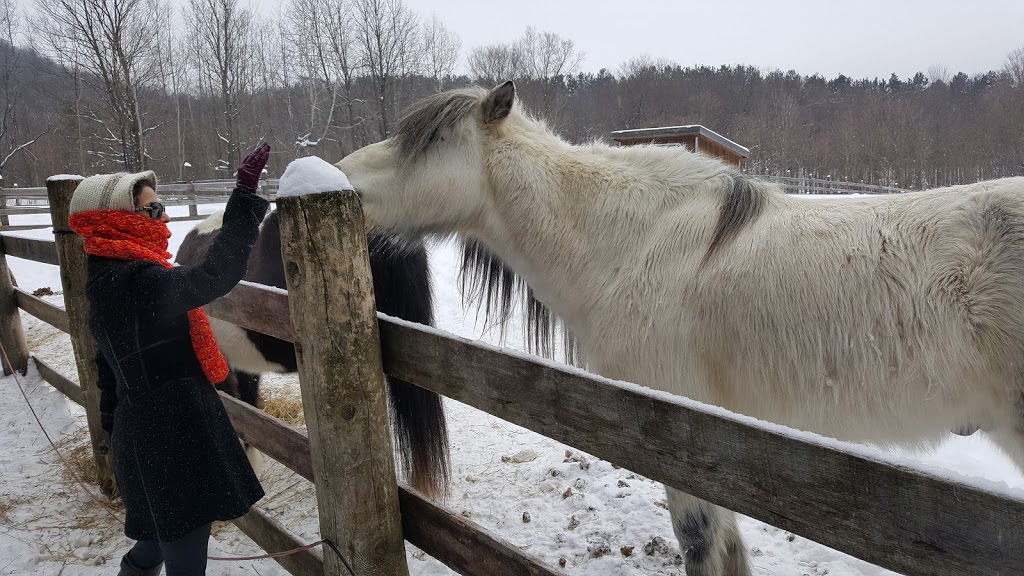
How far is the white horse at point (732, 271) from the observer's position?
67.9 inches

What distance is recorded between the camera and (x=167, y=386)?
1913 millimetres

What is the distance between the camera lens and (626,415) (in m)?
1.16

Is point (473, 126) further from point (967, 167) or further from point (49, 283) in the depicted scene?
point (967, 167)

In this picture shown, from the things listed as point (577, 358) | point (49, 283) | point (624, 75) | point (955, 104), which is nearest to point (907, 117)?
point (955, 104)

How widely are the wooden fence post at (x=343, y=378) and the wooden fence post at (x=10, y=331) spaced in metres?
5.95

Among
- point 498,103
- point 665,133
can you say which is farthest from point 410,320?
point 665,133

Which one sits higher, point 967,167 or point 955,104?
point 955,104

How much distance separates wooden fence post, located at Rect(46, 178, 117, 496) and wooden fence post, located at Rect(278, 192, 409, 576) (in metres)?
2.72

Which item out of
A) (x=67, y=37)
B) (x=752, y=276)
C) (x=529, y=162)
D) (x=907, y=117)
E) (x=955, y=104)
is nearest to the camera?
(x=752, y=276)

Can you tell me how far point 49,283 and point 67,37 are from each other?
43.7 ft

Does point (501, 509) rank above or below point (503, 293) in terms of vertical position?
below

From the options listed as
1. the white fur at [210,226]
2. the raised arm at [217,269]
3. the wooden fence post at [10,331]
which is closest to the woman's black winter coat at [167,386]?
the raised arm at [217,269]

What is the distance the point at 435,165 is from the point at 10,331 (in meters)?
6.02

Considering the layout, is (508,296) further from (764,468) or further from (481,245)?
(764,468)
